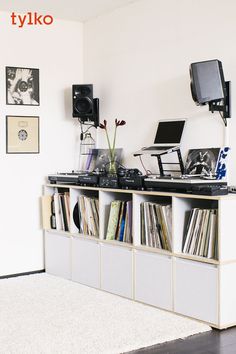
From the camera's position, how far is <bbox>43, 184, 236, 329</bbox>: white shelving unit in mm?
3609

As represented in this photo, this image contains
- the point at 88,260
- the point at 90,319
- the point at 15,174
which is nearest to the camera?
the point at 90,319

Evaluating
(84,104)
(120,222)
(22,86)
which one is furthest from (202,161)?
(22,86)

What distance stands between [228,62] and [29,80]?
2.06m

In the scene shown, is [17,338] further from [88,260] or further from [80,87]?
[80,87]

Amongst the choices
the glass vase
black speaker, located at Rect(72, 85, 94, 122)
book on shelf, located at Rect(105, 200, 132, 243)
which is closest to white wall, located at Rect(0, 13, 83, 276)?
black speaker, located at Rect(72, 85, 94, 122)

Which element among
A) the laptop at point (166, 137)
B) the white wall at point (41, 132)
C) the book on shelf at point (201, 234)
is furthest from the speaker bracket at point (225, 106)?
the white wall at point (41, 132)

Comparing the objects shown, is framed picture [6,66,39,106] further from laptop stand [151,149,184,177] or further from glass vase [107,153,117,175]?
laptop stand [151,149,184,177]

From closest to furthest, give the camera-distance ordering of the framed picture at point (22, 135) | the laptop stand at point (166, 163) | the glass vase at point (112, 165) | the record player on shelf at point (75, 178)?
the laptop stand at point (166, 163), the record player on shelf at point (75, 178), the glass vase at point (112, 165), the framed picture at point (22, 135)

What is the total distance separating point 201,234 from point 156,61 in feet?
5.44

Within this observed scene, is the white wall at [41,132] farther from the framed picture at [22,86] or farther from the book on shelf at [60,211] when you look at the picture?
the book on shelf at [60,211]

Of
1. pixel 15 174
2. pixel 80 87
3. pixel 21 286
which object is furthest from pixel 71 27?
pixel 21 286

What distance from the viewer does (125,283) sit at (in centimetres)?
433

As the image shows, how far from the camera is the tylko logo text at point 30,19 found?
517 centimetres

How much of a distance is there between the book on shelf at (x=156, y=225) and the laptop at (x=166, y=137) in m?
0.48
